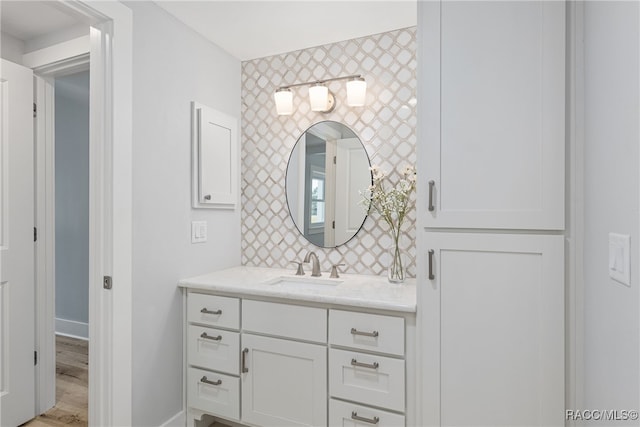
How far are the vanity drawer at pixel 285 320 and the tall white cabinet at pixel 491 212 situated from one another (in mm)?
494

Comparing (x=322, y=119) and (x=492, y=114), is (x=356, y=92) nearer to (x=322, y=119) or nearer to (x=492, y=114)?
(x=322, y=119)

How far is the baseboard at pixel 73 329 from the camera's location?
3.61 m

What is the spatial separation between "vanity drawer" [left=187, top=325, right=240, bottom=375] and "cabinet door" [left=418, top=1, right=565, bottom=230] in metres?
1.20

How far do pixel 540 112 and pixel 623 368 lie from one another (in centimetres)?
90

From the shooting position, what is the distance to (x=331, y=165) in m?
2.44

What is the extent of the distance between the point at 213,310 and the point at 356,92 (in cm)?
150

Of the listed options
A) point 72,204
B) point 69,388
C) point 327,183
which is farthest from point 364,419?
point 72,204

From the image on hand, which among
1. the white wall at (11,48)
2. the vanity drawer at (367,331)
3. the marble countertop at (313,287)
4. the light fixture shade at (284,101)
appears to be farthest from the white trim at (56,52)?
the vanity drawer at (367,331)

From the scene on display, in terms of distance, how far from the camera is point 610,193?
1062mm

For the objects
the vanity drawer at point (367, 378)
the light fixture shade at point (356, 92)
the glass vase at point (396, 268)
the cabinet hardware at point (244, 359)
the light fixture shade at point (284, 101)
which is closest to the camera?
the vanity drawer at point (367, 378)

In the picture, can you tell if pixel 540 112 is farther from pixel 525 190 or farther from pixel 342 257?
pixel 342 257

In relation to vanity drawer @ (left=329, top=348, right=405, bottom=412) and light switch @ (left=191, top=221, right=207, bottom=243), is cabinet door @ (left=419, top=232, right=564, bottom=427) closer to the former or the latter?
vanity drawer @ (left=329, top=348, right=405, bottom=412)

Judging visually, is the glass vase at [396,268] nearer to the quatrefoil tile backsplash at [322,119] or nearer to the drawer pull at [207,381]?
the quatrefoil tile backsplash at [322,119]

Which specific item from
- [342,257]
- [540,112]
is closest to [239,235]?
[342,257]
